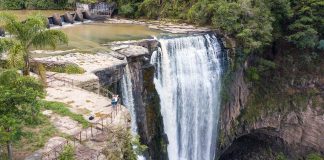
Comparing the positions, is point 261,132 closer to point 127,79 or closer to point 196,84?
point 196,84

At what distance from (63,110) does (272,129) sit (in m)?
18.1

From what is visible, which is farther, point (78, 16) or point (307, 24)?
point (78, 16)

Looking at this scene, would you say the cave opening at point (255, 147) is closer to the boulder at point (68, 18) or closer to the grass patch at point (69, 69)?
the grass patch at point (69, 69)

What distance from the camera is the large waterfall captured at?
23953 millimetres

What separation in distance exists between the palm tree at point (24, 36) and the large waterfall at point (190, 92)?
26.9ft

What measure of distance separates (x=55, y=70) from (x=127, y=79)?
3960 millimetres

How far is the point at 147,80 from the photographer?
23.0 m

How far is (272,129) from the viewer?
2866cm

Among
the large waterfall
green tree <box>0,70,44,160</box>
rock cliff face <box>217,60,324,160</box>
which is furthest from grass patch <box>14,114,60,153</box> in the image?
rock cliff face <box>217,60,324,160</box>

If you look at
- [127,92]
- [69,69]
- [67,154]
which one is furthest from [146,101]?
[67,154]

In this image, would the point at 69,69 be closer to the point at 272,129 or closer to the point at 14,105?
the point at 14,105

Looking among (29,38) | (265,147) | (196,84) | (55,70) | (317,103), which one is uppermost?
(29,38)

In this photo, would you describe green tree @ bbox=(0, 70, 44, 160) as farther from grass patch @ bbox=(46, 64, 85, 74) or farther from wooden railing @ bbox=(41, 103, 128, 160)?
grass patch @ bbox=(46, 64, 85, 74)

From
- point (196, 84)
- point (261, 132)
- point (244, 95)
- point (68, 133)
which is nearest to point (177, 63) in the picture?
point (196, 84)
